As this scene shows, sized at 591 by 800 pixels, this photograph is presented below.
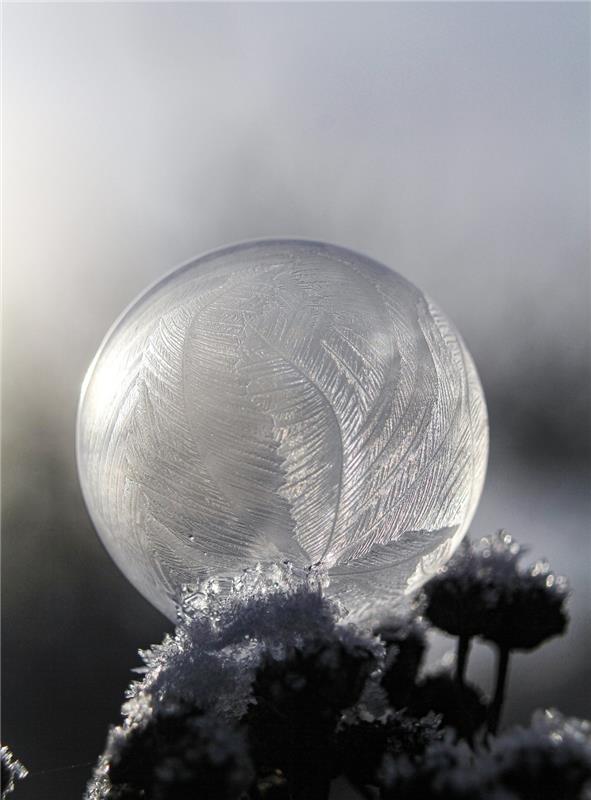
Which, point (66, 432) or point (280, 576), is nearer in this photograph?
point (280, 576)

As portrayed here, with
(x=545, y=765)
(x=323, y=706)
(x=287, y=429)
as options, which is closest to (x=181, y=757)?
(x=323, y=706)

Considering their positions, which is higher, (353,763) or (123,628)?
(353,763)

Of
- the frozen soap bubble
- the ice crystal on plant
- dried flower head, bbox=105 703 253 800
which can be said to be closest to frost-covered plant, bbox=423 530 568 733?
the frozen soap bubble

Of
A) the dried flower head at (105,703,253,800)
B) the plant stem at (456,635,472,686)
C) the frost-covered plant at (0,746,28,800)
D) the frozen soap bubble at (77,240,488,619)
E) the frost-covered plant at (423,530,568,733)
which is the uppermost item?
the frozen soap bubble at (77,240,488,619)

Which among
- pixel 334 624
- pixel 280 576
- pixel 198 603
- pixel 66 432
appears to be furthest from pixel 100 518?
pixel 66 432

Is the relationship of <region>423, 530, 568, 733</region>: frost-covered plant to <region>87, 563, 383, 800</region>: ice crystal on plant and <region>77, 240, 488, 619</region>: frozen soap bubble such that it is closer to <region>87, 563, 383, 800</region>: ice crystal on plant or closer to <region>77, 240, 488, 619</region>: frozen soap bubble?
<region>77, 240, 488, 619</region>: frozen soap bubble

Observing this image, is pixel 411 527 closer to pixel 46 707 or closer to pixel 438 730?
pixel 438 730

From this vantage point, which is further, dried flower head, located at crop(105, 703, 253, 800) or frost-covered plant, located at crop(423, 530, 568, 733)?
frost-covered plant, located at crop(423, 530, 568, 733)

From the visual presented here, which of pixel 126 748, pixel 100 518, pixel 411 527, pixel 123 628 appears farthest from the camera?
pixel 123 628
